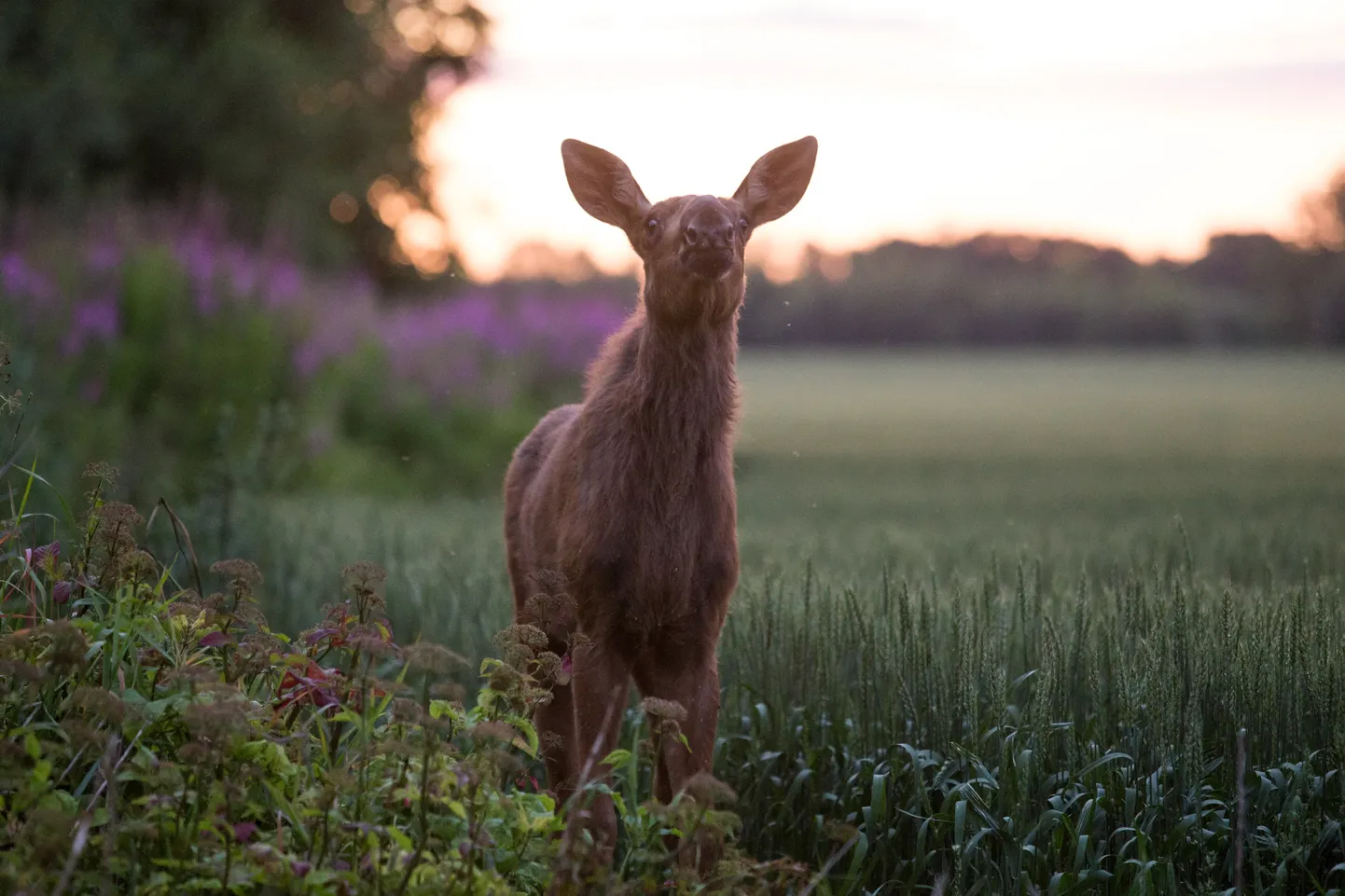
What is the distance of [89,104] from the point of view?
68.1 feet

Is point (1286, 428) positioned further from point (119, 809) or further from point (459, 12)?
point (459, 12)

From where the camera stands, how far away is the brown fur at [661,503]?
458cm

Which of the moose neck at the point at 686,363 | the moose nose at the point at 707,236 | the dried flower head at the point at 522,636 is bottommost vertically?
the dried flower head at the point at 522,636

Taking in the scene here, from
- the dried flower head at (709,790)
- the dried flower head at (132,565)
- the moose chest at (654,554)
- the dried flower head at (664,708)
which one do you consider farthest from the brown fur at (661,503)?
the dried flower head at (132,565)

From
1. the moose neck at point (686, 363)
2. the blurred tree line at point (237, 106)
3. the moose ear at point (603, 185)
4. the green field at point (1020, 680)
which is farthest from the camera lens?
the blurred tree line at point (237, 106)

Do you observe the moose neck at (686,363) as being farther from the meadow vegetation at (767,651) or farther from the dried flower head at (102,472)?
the dried flower head at (102,472)

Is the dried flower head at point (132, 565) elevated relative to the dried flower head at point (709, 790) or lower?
elevated

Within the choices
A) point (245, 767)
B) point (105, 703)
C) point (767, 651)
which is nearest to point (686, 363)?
point (767, 651)

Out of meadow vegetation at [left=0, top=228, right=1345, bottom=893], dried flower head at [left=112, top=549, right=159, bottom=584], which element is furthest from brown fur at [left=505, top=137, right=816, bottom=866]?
dried flower head at [left=112, top=549, right=159, bottom=584]

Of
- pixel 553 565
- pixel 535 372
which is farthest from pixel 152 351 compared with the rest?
pixel 553 565

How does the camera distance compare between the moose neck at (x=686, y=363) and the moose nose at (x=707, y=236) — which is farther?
the moose neck at (x=686, y=363)

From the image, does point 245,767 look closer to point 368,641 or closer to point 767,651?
point 368,641

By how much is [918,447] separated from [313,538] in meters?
9.69

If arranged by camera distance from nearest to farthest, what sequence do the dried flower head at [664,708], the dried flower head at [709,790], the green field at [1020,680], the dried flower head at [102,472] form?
the dried flower head at [709,790], the dried flower head at [664,708], the dried flower head at [102,472], the green field at [1020,680]
